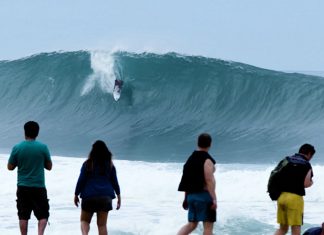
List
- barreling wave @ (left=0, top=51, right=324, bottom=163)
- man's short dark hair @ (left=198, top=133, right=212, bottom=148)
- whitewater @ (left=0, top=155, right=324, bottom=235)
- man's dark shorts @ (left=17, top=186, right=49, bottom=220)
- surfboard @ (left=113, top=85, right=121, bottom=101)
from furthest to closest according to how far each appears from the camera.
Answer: surfboard @ (left=113, top=85, right=121, bottom=101) → barreling wave @ (left=0, top=51, right=324, bottom=163) → whitewater @ (left=0, top=155, right=324, bottom=235) → man's dark shorts @ (left=17, top=186, right=49, bottom=220) → man's short dark hair @ (left=198, top=133, right=212, bottom=148)

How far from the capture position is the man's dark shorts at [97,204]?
6.83 metres

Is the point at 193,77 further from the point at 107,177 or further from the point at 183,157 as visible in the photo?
the point at 107,177

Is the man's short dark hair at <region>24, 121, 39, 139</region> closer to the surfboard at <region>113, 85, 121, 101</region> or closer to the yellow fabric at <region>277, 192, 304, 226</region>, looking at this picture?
the yellow fabric at <region>277, 192, 304, 226</region>

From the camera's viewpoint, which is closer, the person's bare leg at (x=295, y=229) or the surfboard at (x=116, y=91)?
the person's bare leg at (x=295, y=229)

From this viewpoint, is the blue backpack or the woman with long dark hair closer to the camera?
the woman with long dark hair

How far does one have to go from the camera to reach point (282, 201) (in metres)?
6.98

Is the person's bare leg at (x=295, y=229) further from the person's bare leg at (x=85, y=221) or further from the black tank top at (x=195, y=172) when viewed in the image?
the person's bare leg at (x=85, y=221)

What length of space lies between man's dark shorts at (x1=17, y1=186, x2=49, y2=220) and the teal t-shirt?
3.6 inches

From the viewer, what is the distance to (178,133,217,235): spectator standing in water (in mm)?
6578

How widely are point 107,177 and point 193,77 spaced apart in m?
21.4

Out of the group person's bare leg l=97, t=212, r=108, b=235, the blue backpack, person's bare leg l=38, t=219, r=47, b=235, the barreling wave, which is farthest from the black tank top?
the barreling wave

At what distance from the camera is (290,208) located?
6.96 metres

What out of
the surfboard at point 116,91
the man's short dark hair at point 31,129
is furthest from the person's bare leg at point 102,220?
the surfboard at point 116,91

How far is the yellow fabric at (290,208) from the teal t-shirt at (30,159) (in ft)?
6.35
